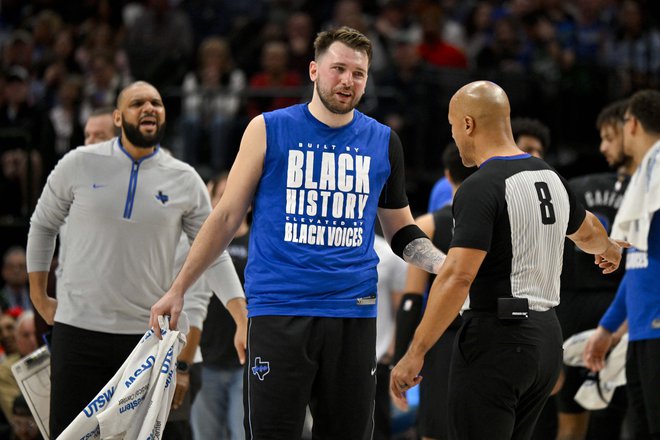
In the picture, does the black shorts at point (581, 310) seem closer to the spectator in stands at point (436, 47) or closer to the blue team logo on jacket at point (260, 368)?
the blue team logo on jacket at point (260, 368)

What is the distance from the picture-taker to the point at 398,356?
642 centimetres

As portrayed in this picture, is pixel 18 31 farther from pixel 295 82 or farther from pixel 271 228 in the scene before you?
pixel 271 228

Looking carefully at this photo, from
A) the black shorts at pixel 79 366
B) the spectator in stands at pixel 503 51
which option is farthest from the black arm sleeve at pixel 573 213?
the spectator in stands at pixel 503 51

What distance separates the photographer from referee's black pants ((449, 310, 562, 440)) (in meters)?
4.47

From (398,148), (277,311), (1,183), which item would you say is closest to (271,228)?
(277,311)

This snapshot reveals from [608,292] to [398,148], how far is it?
9.23ft

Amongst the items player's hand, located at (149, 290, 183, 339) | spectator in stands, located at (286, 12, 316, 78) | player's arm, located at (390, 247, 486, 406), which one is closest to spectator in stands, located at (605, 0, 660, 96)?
spectator in stands, located at (286, 12, 316, 78)

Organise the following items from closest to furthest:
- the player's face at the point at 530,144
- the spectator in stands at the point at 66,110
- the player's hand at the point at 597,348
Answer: the player's hand at the point at 597,348 < the player's face at the point at 530,144 < the spectator in stands at the point at 66,110

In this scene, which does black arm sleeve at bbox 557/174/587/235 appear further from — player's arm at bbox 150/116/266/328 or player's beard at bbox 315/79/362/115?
player's arm at bbox 150/116/266/328

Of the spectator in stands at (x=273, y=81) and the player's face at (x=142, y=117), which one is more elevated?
the spectator in stands at (x=273, y=81)

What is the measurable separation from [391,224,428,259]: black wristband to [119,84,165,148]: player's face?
1.51 meters

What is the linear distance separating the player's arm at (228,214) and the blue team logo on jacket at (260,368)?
434mm

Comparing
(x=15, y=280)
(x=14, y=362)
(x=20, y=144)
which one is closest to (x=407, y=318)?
(x=14, y=362)

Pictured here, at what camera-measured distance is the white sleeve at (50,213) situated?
5633 mm
